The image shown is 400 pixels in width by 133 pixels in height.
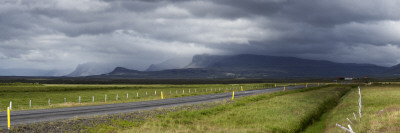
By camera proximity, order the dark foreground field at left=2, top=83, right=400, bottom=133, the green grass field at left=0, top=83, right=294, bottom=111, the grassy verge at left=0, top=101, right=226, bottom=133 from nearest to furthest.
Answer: the grassy verge at left=0, top=101, right=226, bottom=133 → the dark foreground field at left=2, top=83, right=400, bottom=133 → the green grass field at left=0, top=83, right=294, bottom=111

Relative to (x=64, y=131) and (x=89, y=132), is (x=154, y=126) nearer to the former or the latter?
(x=89, y=132)

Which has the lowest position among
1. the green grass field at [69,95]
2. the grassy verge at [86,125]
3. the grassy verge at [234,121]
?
the green grass field at [69,95]

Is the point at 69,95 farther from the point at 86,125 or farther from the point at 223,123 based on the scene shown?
the point at 223,123

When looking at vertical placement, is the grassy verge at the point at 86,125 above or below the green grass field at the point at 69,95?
above

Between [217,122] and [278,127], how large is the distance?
4462 millimetres

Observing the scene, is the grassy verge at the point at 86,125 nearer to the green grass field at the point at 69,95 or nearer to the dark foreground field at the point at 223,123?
the dark foreground field at the point at 223,123

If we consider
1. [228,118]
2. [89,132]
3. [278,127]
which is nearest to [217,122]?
[228,118]

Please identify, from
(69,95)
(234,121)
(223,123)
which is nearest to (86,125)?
(223,123)

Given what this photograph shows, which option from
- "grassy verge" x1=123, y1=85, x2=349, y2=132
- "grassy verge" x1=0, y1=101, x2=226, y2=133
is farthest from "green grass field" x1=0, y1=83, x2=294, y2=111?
"grassy verge" x1=123, y1=85, x2=349, y2=132

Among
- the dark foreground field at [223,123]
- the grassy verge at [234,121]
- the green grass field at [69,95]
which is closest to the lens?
the dark foreground field at [223,123]

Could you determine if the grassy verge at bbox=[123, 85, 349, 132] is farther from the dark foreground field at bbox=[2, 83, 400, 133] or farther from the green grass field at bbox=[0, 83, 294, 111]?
the green grass field at bbox=[0, 83, 294, 111]

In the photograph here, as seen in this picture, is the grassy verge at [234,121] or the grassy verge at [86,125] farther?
the grassy verge at [234,121]

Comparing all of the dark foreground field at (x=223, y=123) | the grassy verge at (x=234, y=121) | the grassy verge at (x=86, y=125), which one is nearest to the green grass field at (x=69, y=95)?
the grassy verge at (x=86, y=125)

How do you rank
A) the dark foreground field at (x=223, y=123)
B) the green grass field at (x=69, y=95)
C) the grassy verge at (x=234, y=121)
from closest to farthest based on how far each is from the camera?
the dark foreground field at (x=223, y=123) < the grassy verge at (x=234, y=121) < the green grass field at (x=69, y=95)
